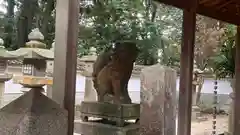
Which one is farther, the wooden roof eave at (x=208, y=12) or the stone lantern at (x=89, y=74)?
the stone lantern at (x=89, y=74)

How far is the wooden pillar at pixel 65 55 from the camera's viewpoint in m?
1.89

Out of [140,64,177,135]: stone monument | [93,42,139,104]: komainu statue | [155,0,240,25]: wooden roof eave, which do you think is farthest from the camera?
[93,42,139,104]: komainu statue

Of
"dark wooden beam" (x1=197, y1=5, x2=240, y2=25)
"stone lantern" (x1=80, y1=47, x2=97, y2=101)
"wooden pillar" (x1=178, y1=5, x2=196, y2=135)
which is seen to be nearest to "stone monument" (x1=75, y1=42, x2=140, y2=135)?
"stone lantern" (x1=80, y1=47, x2=97, y2=101)

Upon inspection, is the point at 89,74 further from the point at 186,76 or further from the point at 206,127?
the point at 206,127

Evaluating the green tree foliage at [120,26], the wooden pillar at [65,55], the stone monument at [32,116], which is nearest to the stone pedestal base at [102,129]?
the green tree foliage at [120,26]

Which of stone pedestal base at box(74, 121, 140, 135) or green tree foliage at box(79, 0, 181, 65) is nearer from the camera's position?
stone pedestal base at box(74, 121, 140, 135)

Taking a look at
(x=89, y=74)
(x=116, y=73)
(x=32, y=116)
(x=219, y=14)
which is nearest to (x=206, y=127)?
(x=89, y=74)

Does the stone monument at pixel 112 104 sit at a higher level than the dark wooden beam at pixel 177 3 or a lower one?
lower

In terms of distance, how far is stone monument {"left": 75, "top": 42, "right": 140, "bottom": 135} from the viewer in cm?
402

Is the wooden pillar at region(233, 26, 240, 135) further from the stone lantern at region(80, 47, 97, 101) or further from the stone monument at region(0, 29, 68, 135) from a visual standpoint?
the stone monument at region(0, 29, 68, 135)

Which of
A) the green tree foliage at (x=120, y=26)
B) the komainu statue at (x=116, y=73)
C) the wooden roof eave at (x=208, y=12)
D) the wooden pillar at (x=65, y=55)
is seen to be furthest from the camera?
the green tree foliage at (x=120, y=26)

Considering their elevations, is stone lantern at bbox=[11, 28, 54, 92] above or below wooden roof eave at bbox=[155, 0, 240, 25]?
below

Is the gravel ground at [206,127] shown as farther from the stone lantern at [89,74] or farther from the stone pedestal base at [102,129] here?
the stone pedestal base at [102,129]

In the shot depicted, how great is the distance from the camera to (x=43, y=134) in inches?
59.6
